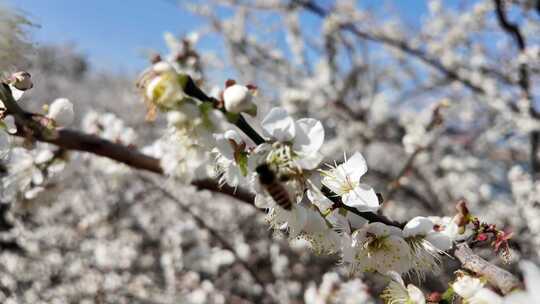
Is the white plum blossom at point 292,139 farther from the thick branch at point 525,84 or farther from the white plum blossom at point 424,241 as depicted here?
the thick branch at point 525,84

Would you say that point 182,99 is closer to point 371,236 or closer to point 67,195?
point 371,236

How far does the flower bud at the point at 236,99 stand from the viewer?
2.31ft

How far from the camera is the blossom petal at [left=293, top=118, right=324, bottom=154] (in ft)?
2.63

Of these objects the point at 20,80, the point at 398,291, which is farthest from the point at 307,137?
the point at 20,80

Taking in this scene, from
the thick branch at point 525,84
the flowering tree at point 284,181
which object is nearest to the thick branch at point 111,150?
the flowering tree at point 284,181

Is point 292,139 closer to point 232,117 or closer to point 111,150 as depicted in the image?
point 232,117

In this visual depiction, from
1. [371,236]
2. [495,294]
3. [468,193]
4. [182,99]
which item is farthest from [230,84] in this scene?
[468,193]

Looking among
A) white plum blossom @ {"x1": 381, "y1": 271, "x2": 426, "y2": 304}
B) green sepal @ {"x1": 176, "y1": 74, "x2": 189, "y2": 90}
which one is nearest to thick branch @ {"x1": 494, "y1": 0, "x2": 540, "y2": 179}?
white plum blossom @ {"x1": 381, "y1": 271, "x2": 426, "y2": 304}

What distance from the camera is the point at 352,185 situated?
857 mm

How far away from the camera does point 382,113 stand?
6.05 meters

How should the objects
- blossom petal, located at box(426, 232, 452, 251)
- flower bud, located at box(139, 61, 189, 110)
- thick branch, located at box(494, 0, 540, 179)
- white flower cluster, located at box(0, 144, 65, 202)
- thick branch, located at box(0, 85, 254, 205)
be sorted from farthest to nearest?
1. thick branch, located at box(494, 0, 540, 179)
2. white flower cluster, located at box(0, 144, 65, 202)
3. thick branch, located at box(0, 85, 254, 205)
4. blossom petal, located at box(426, 232, 452, 251)
5. flower bud, located at box(139, 61, 189, 110)

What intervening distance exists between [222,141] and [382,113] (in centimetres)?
551

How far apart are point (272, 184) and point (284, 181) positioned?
0.16 ft

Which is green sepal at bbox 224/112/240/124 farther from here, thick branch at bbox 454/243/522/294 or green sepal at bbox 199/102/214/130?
thick branch at bbox 454/243/522/294
